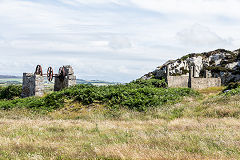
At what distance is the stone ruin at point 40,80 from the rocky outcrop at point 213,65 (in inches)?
1077

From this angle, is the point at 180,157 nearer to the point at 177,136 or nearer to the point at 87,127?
the point at 177,136

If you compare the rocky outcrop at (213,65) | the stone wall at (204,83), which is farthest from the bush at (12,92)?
the stone wall at (204,83)

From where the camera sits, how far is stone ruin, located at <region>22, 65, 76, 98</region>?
2706cm

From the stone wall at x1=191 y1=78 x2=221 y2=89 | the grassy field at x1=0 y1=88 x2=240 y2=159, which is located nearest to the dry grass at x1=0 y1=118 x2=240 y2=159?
the grassy field at x1=0 y1=88 x2=240 y2=159

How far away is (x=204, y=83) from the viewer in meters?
49.0

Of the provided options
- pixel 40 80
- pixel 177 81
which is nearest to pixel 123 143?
pixel 40 80

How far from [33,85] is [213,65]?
47016mm

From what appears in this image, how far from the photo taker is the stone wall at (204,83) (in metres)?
47.0

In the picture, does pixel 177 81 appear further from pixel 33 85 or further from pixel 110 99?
pixel 110 99

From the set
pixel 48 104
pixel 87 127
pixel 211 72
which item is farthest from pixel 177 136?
pixel 211 72

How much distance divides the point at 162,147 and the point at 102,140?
2.36 meters

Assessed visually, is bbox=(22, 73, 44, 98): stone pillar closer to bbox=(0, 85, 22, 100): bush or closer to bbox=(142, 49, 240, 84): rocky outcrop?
bbox=(0, 85, 22, 100): bush

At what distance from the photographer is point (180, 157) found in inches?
253

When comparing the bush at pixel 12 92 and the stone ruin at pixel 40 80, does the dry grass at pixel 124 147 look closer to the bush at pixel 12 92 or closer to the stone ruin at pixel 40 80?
the stone ruin at pixel 40 80
